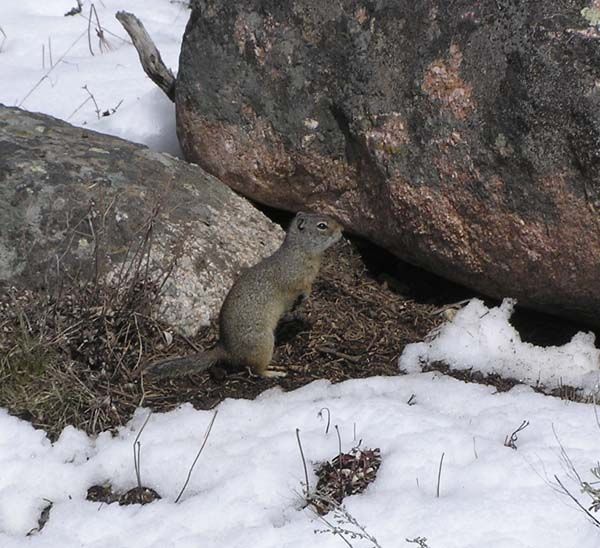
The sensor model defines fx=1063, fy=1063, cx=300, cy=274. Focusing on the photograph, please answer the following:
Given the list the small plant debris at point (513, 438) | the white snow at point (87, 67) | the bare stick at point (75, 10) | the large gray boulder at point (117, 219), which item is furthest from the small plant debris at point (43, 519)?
the bare stick at point (75, 10)

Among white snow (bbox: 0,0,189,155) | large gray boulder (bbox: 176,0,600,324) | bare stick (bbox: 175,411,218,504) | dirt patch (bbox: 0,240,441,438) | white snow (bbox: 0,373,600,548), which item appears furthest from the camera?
white snow (bbox: 0,0,189,155)

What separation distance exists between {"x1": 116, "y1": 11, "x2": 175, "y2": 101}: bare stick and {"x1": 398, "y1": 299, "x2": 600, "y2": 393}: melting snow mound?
7.35 feet

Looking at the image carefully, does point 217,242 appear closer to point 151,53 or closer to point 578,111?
point 151,53

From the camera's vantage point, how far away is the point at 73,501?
4141 mm

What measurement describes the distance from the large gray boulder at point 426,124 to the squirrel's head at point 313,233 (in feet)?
1.06

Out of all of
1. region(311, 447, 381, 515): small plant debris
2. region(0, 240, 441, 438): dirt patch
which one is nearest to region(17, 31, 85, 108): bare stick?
region(0, 240, 441, 438): dirt patch

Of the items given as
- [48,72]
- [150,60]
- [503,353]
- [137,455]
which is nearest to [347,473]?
[137,455]

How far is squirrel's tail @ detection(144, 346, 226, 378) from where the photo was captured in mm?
4941

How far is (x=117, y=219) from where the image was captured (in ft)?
18.0

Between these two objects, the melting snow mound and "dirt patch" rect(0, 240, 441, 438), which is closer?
"dirt patch" rect(0, 240, 441, 438)

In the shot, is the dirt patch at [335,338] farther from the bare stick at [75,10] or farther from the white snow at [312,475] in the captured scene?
the bare stick at [75,10]

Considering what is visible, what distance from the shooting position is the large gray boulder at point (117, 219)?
5.27 meters

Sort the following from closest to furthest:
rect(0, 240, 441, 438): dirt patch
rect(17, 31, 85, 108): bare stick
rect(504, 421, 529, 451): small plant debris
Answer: rect(504, 421, 529, 451): small plant debris → rect(0, 240, 441, 438): dirt patch → rect(17, 31, 85, 108): bare stick

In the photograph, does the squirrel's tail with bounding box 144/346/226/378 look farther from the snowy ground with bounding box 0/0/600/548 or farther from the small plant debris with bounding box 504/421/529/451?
the small plant debris with bounding box 504/421/529/451
